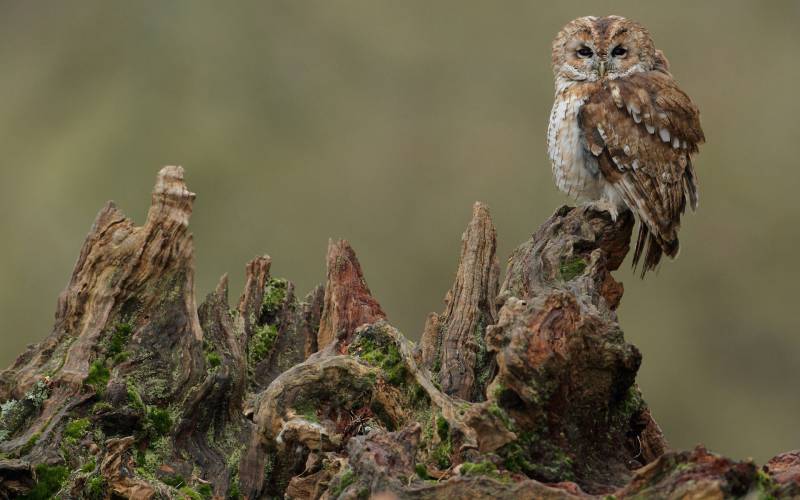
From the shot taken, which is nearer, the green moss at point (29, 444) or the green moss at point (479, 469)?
the green moss at point (479, 469)

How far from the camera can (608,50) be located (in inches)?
231

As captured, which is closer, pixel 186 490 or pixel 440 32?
pixel 186 490

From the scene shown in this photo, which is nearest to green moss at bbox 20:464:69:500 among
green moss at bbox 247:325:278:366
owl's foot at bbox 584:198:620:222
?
green moss at bbox 247:325:278:366

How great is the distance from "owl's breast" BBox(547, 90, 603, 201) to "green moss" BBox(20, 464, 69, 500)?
3063 millimetres

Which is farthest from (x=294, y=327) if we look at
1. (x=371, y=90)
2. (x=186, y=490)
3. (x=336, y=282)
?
(x=371, y=90)

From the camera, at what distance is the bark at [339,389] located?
3.10m

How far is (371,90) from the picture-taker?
14.4m

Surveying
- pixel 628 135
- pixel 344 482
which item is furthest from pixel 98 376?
pixel 628 135

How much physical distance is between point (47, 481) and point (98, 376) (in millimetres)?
517

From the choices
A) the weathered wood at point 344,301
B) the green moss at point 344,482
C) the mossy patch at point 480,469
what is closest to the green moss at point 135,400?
the weathered wood at point 344,301

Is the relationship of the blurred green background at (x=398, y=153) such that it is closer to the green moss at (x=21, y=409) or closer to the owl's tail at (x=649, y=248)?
the owl's tail at (x=649, y=248)

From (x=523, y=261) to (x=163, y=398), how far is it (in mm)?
1371

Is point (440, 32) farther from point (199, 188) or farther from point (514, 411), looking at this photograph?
point (514, 411)

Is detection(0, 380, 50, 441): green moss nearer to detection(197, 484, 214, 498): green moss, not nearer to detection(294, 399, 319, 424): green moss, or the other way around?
detection(197, 484, 214, 498): green moss
